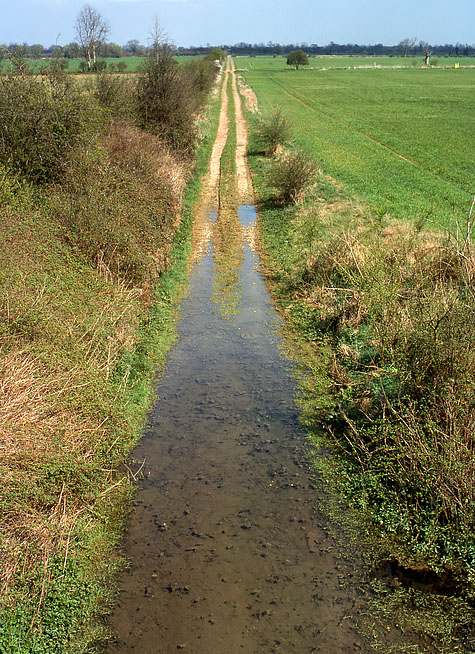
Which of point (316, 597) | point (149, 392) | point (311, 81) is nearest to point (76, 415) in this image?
point (149, 392)

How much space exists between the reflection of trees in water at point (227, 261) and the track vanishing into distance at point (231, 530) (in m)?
1.89

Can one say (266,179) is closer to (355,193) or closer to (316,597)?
(355,193)

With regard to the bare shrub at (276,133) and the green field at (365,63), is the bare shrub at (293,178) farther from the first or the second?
the green field at (365,63)

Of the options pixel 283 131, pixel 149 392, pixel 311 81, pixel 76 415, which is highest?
pixel 311 81

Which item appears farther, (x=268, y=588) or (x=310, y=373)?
(x=310, y=373)

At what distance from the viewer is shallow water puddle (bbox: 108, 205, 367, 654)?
4.83m

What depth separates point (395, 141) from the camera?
29641mm

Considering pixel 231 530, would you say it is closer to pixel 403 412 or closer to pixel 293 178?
pixel 403 412

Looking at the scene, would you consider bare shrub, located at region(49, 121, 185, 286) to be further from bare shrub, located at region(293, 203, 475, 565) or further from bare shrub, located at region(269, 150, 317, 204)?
bare shrub, located at region(293, 203, 475, 565)

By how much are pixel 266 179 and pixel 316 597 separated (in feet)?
61.8

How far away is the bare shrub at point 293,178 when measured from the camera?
18.2 meters

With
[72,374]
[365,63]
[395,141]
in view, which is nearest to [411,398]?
[72,374]

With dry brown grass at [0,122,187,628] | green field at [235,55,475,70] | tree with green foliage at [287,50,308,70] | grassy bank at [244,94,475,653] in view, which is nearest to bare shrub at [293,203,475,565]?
grassy bank at [244,94,475,653]

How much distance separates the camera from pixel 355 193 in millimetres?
18969
